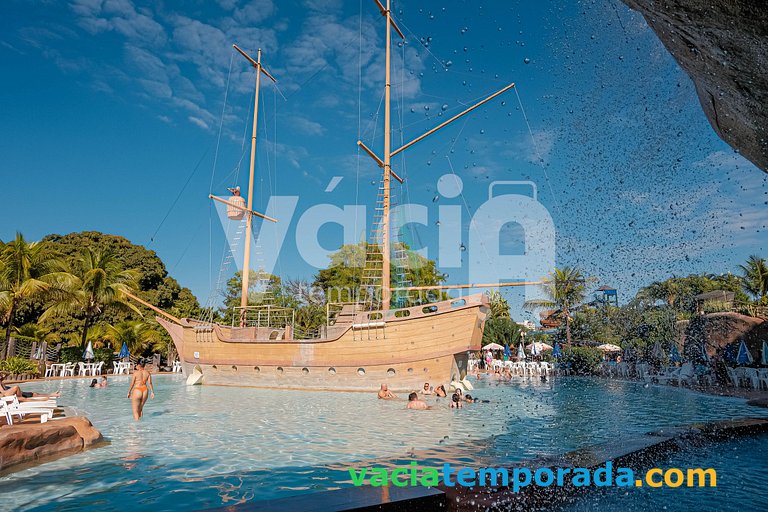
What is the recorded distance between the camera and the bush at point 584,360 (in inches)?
1109

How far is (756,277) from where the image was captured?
115ft

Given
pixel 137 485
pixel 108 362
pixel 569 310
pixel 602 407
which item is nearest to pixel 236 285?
pixel 108 362

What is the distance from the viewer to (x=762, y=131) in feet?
9.49

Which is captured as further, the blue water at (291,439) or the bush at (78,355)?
the bush at (78,355)

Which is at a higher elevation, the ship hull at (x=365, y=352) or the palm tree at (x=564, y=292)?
the palm tree at (x=564, y=292)

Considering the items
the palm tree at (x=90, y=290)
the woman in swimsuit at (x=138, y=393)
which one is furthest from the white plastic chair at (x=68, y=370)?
the woman in swimsuit at (x=138, y=393)

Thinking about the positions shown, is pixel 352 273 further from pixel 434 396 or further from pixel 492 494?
pixel 492 494

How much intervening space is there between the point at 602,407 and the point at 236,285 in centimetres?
3639

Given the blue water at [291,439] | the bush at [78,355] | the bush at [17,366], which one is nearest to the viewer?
the blue water at [291,439]

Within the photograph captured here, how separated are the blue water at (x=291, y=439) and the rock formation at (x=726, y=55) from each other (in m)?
3.54

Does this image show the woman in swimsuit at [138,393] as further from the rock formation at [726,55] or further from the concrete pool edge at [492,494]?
the rock formation at [726,55]

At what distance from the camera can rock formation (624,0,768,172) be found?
227cm

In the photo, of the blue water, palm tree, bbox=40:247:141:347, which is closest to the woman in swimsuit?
the blue water

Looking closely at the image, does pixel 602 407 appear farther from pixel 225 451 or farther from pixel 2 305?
pixel 2 305
